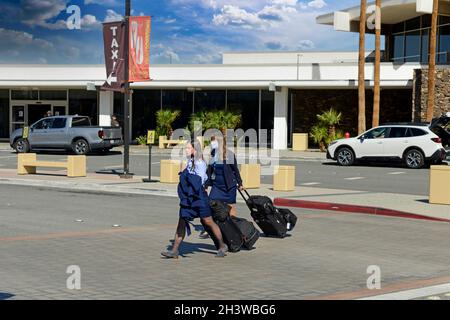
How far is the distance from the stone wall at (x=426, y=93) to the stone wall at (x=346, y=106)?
388 cm

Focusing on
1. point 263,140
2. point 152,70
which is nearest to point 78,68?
point 152,70

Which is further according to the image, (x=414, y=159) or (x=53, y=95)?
(x=53, y=95)

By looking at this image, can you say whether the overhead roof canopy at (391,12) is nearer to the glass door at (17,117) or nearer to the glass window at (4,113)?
the glass door at (17,117)

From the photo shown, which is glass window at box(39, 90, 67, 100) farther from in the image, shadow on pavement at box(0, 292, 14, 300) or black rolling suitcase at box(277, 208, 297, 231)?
shadow on pavement at box(0, 292, 14, 300)

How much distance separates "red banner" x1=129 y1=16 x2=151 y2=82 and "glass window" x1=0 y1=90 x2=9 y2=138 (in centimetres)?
2466

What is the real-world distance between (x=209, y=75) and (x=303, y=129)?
6.35 m

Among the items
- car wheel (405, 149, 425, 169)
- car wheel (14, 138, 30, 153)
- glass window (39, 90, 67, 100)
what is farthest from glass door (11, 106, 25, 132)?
car wheel (405, 149, 425, 169)

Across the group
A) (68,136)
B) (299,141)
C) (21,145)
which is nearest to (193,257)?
(68,136)

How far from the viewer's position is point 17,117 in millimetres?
45375

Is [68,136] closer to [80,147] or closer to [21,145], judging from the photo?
[80,147]

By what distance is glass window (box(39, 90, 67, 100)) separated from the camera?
44406mm

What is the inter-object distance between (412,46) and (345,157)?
15981mm
